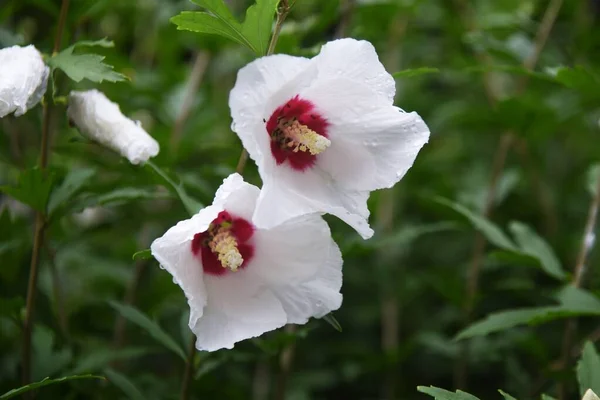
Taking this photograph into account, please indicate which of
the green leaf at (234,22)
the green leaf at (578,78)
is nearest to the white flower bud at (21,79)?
the green leaf at (234,22)

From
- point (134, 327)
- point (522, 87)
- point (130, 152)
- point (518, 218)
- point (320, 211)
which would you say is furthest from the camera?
point (518, 218)

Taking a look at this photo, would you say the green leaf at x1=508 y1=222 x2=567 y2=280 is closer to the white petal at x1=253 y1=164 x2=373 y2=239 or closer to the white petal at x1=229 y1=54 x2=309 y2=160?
the white petal at x1=253 y1=164 x2=373 y2=239

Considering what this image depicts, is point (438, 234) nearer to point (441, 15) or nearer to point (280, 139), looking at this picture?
point (441, 15)

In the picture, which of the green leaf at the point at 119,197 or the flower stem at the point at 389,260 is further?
the flower stem at the point at 389,260

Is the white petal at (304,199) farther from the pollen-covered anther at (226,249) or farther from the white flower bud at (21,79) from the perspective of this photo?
the white flower bud at (21,79)

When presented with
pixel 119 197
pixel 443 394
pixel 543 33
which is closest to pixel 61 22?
pixel 119 197

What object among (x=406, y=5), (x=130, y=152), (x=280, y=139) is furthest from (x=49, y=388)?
(x=406, y=5)
